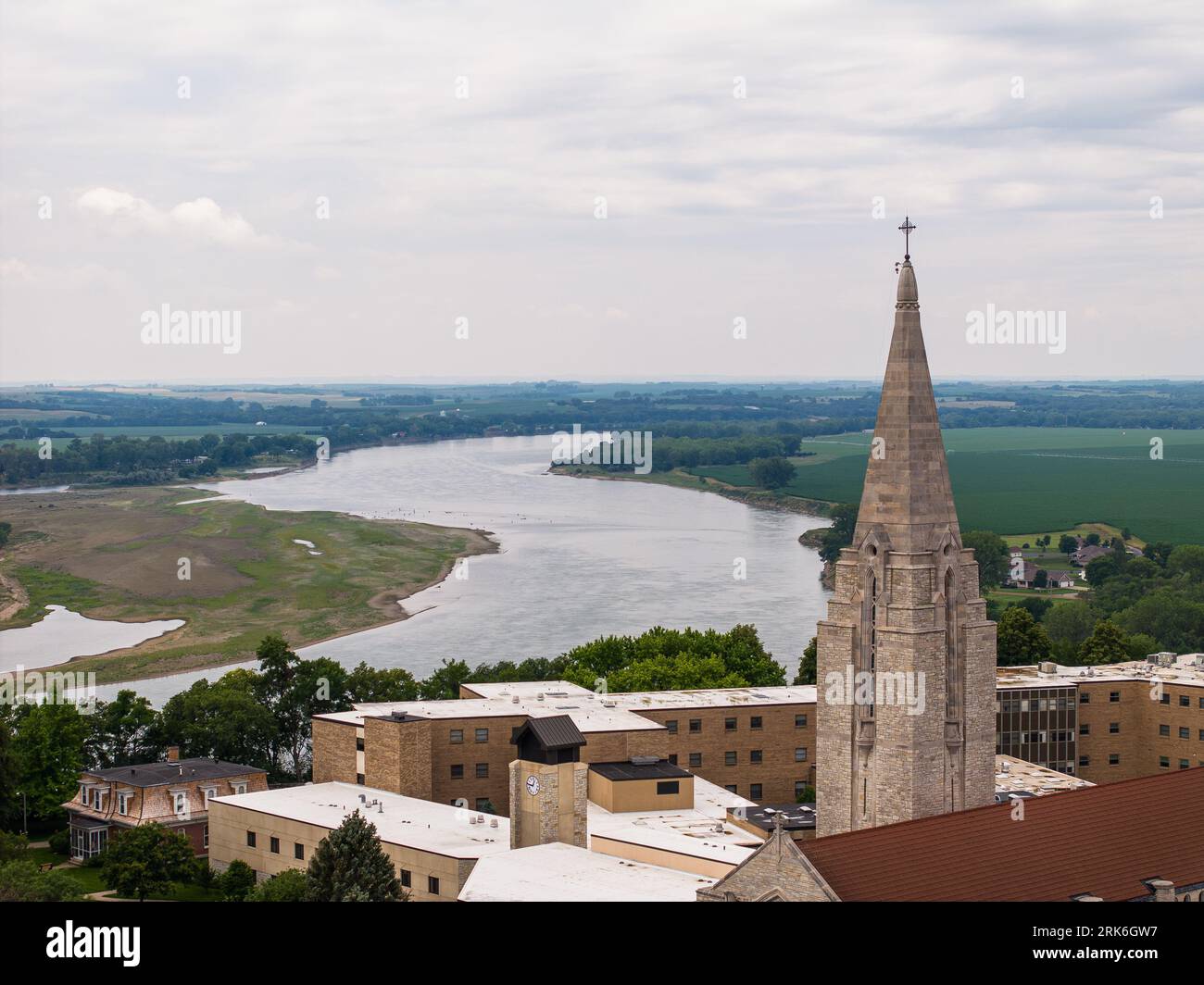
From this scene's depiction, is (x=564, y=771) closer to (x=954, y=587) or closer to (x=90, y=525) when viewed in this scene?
(x=954, y=587)

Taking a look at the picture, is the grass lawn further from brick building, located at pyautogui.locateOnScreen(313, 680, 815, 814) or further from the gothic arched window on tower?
the gothic arched window on tower

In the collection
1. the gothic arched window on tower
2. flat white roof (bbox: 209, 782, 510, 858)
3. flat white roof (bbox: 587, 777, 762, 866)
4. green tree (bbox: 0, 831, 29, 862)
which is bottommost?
green tree (bbox: 0, 831, 29, 862)

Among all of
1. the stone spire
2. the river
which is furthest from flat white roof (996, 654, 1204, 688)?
the stone spire

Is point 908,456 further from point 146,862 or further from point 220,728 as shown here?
point 220,728

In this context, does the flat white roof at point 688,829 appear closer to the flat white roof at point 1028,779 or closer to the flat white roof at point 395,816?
the flat white roof at point 395,816

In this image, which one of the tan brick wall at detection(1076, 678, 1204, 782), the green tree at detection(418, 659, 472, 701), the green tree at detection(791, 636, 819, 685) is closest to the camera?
the tan brick wall at detection(1076, 678, 1204, 782)

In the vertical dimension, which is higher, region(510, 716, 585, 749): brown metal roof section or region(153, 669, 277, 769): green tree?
region(510, 716, 585, 749): brown metal roof section
